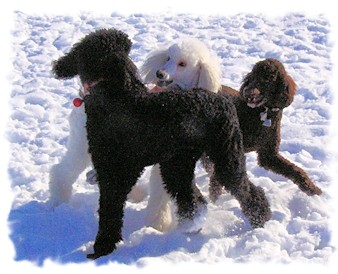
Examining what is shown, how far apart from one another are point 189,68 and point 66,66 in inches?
40.4

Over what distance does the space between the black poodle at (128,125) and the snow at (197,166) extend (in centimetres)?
43

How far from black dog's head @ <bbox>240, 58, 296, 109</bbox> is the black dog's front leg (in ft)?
1.49

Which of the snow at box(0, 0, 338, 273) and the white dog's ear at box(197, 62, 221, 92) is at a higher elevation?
the white dog's ear at box(197, 62, 221, 92)

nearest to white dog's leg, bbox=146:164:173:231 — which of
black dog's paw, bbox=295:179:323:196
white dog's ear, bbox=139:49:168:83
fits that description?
white dog's ear, bbox=139:49:168:83

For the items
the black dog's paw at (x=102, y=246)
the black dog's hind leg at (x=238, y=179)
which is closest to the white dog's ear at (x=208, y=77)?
the black dog's hind leg at (x=238, y=179)

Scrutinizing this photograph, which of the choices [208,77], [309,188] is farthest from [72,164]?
[309,188]

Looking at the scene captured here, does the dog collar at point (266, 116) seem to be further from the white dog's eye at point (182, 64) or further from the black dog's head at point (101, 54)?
the black dog's head at point (101, 54)

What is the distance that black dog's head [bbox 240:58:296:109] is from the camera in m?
4.61

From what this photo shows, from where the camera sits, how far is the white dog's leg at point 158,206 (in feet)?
14.6

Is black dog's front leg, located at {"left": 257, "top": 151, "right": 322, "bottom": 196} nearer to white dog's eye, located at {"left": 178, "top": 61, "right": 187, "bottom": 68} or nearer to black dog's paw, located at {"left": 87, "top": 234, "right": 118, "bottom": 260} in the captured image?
white dog's eye, located at {"left": 178, "top": 61, "right": 187, "bottom": 68}

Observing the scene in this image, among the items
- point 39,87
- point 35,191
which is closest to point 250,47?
point 39,87

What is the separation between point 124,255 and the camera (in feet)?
12.9

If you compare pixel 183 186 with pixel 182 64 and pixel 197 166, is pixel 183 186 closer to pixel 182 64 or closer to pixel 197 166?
pixel 182 64

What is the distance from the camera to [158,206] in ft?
14.6
